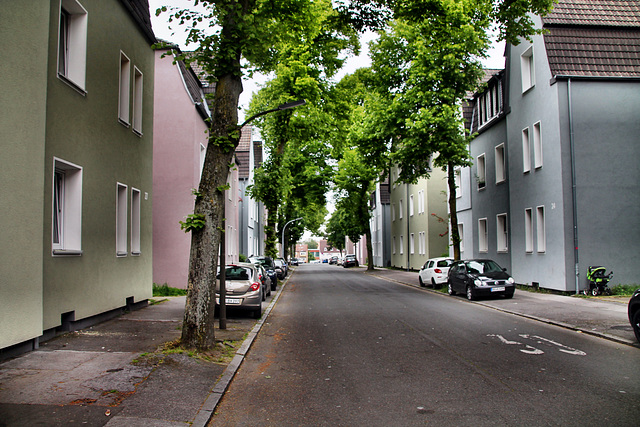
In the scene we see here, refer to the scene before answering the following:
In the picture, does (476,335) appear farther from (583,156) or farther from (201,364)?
(583,156)

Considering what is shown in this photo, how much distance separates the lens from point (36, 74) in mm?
8695

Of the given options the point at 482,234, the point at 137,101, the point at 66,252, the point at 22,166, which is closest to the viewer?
the point at 22,166

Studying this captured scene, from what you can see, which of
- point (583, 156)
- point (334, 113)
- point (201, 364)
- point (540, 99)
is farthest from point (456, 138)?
point (201, 364)

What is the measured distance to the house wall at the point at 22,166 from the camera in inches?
304

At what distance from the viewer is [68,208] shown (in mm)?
10773

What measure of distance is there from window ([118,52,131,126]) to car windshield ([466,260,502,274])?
13179 mm

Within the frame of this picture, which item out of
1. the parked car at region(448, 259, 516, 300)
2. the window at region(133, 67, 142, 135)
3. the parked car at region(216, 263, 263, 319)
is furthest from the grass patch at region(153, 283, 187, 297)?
the parked car at region(448, 259, 516, 300)

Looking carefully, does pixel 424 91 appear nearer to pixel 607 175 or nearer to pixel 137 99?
pixel 607 175

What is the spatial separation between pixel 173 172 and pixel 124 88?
8.87 meters

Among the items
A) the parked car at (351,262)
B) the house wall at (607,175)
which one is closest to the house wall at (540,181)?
the house wall at (607,175)

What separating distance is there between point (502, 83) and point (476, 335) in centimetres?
1765

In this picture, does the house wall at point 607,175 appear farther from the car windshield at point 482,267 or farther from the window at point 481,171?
the window at point 481,171

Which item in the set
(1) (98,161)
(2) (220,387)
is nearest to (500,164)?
(1) (98,161)

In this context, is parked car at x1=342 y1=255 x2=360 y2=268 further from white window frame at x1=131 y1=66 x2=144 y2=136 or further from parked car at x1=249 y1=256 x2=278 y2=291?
white window frame at x1=131 y1=66 x2=144 y2=136
